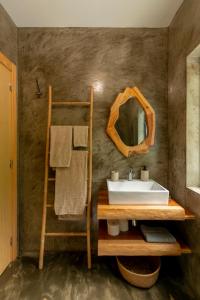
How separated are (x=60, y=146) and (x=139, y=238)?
1151 millimetres

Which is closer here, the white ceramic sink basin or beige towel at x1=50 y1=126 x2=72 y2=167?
the white ceramic sink basin

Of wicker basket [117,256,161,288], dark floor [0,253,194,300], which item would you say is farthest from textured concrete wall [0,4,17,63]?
wicker basket [117,256,161,288]

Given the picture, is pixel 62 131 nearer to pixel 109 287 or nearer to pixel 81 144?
pixel 81 144

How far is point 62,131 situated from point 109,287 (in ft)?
4.97

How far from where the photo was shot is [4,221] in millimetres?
2047

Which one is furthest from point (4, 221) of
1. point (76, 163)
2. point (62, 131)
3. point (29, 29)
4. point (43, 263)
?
point (29, 29)

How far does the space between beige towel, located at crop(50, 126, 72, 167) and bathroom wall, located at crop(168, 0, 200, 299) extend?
107 cm

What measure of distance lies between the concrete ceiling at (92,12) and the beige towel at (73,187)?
1.38m

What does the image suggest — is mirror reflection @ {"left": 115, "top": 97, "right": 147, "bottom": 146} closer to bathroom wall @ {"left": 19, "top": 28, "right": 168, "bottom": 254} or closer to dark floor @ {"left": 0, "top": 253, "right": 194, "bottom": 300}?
bathroom wall @ {"left": 19, "top": 28, "right": 168, "bottom": 254}

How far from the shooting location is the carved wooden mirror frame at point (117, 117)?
2289 millimetres

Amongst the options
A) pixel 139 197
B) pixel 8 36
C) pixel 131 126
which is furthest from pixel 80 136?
pixel 8 36

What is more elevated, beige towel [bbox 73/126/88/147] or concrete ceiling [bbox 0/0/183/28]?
concrete ceiling [bbox 0/0/183/28]

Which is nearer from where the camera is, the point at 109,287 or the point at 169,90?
the point at 109,287

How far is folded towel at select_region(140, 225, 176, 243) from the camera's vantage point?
180cm
